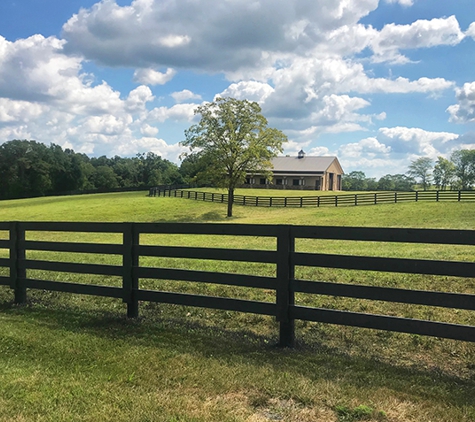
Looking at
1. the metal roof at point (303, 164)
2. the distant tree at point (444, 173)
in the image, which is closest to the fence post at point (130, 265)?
the metal roof at point (303, 164)

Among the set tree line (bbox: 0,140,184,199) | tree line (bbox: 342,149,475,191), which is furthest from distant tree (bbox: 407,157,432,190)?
tree line (bbox: 0,140,184,199)

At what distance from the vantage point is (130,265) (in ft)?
20.0

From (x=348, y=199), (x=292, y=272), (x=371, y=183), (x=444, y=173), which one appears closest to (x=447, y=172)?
(x=444, y=173)

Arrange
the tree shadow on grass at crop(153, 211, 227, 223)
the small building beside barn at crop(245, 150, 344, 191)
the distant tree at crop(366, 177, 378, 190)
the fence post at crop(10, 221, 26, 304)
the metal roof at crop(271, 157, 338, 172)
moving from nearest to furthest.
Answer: the fence post at crop(10, 221, 26, 304)
the tree shadow on grass at crop(153, 211, 227, 223)
the small building beside barn at crop(245, 150, 344, 191)
the metal roof at crop(271, 157, 338, 172)
the distant tree at crop(366, 177, 378, 190)

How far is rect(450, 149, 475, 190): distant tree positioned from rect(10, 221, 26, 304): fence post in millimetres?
111138

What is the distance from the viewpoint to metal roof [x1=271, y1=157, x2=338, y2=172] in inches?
3063

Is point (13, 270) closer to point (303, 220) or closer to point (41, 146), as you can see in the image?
point (303, 220)

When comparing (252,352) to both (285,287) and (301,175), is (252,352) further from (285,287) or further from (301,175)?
(301,175)

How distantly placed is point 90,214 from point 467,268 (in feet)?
128

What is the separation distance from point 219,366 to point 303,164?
253 ft

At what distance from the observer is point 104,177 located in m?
116

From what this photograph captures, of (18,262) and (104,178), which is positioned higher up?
(104,178)

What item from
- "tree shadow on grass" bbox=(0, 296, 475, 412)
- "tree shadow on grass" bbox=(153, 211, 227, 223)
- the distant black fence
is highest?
the distant black fence

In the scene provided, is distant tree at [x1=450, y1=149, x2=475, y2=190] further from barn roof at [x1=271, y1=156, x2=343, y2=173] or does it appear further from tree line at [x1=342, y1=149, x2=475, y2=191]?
barn roof at [x1=271, y1=156, x2=343, y2=173]
